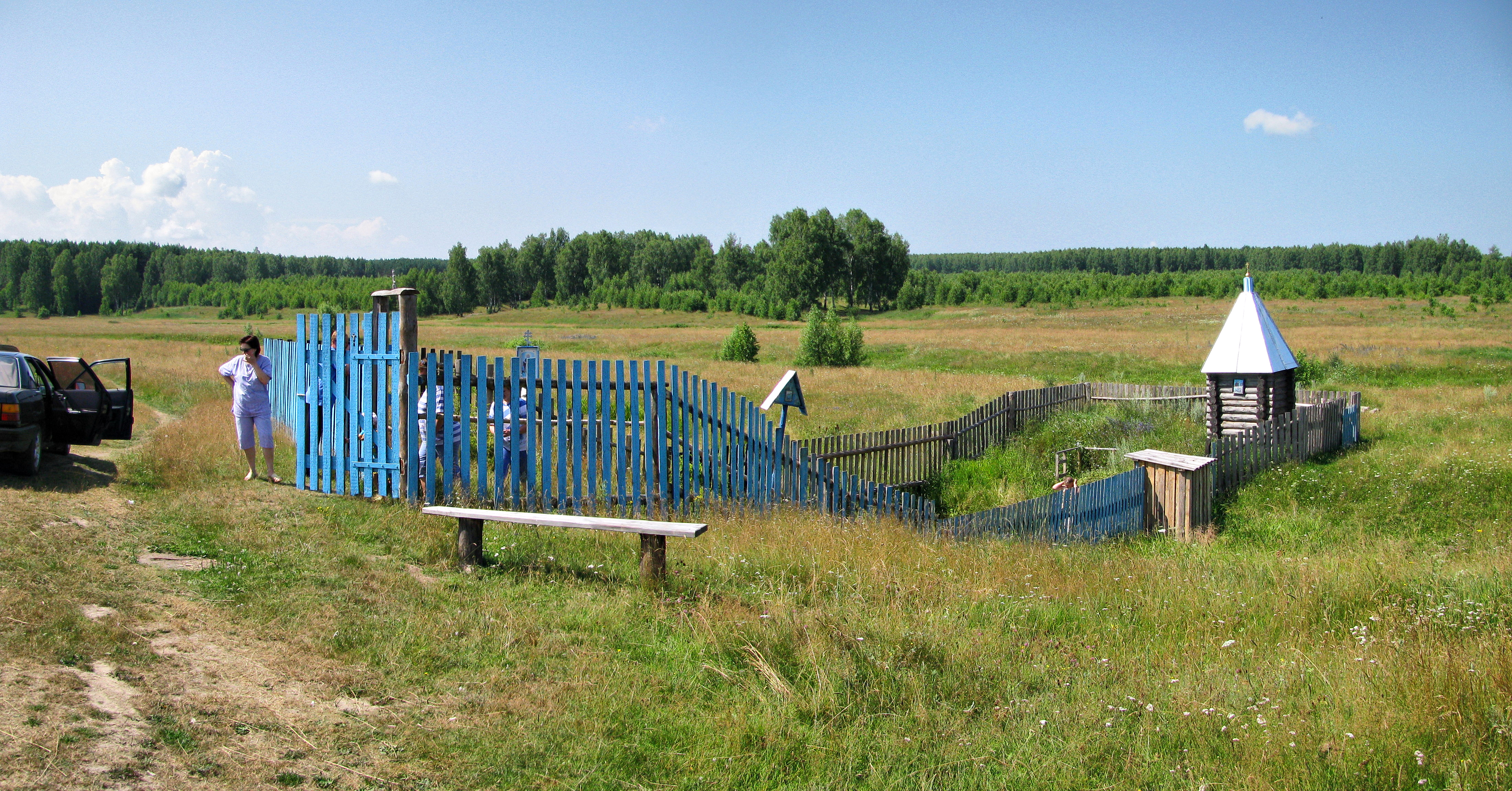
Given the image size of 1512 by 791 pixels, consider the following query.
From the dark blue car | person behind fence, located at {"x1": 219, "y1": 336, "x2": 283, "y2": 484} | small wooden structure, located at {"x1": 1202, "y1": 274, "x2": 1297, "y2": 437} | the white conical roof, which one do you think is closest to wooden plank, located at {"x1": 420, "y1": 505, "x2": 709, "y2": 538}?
person behind fence, located at {"x1": 219, "y1": 336, "x2": 283, "y2": 484}

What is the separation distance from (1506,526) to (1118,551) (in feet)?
15.8

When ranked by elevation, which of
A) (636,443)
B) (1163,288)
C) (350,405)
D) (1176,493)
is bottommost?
(1176,493)

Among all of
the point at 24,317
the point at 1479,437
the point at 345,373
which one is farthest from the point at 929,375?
the point at 24,317

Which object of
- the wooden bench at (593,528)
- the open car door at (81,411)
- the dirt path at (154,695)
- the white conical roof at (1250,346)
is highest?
the white conical roof at (1250,346)

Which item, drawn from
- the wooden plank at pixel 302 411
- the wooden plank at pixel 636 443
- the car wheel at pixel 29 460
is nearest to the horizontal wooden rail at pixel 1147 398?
the wooden plank at pixel 636 443

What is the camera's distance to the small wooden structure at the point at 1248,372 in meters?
16.4

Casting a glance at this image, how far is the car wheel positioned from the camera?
821cm

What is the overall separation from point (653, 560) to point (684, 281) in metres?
125

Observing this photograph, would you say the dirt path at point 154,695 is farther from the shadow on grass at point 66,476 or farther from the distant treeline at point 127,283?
the distant treeline at point 127,283

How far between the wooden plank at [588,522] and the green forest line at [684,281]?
3555 inches

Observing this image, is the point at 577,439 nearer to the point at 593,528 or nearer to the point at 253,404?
the point at 593,528

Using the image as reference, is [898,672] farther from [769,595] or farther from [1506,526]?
[1506,526]

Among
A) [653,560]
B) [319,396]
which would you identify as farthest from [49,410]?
[653,560]

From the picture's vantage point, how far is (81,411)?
9.84 m
